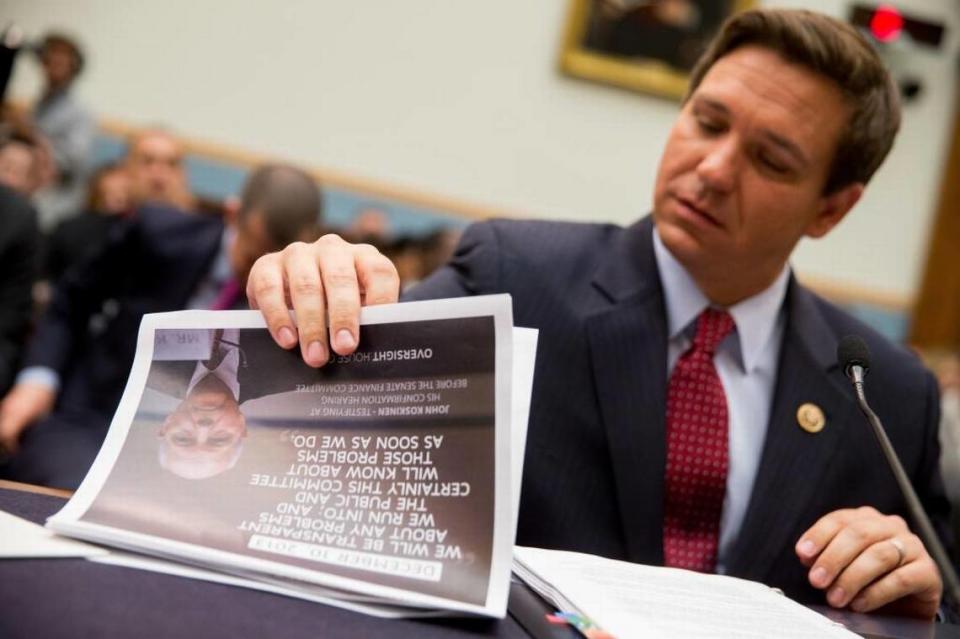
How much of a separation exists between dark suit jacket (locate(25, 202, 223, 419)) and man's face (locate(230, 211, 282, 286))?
0.07 metres

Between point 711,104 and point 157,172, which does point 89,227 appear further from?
point 711,104

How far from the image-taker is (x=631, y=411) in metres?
1.08

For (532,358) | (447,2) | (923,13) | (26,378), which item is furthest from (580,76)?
(532,358)

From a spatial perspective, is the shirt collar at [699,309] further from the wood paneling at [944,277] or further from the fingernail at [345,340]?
the wood paneling at [944,277]

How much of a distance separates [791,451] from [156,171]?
3.22 metres

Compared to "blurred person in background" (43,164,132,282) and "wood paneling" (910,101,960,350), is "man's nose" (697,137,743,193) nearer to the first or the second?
"blurred person in background" (43,164,132,282)

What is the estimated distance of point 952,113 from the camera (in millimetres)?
5051

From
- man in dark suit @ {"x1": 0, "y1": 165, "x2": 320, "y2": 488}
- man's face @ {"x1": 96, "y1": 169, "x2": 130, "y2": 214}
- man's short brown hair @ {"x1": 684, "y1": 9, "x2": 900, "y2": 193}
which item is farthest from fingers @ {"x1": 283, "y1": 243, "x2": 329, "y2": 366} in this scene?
man's face @ {"x1": 96, "y1": 169, "x2": 130, "y2": 214}

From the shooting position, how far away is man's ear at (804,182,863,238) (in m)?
1.38

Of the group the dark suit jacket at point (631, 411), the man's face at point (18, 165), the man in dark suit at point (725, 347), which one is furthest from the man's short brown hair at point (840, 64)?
the man's face at point (18, 165)

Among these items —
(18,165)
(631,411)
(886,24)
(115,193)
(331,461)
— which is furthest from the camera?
(886,24)

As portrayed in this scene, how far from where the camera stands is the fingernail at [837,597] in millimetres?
839

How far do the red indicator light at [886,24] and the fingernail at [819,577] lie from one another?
436 cm

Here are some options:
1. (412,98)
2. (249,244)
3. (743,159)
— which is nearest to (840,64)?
(743,159)
